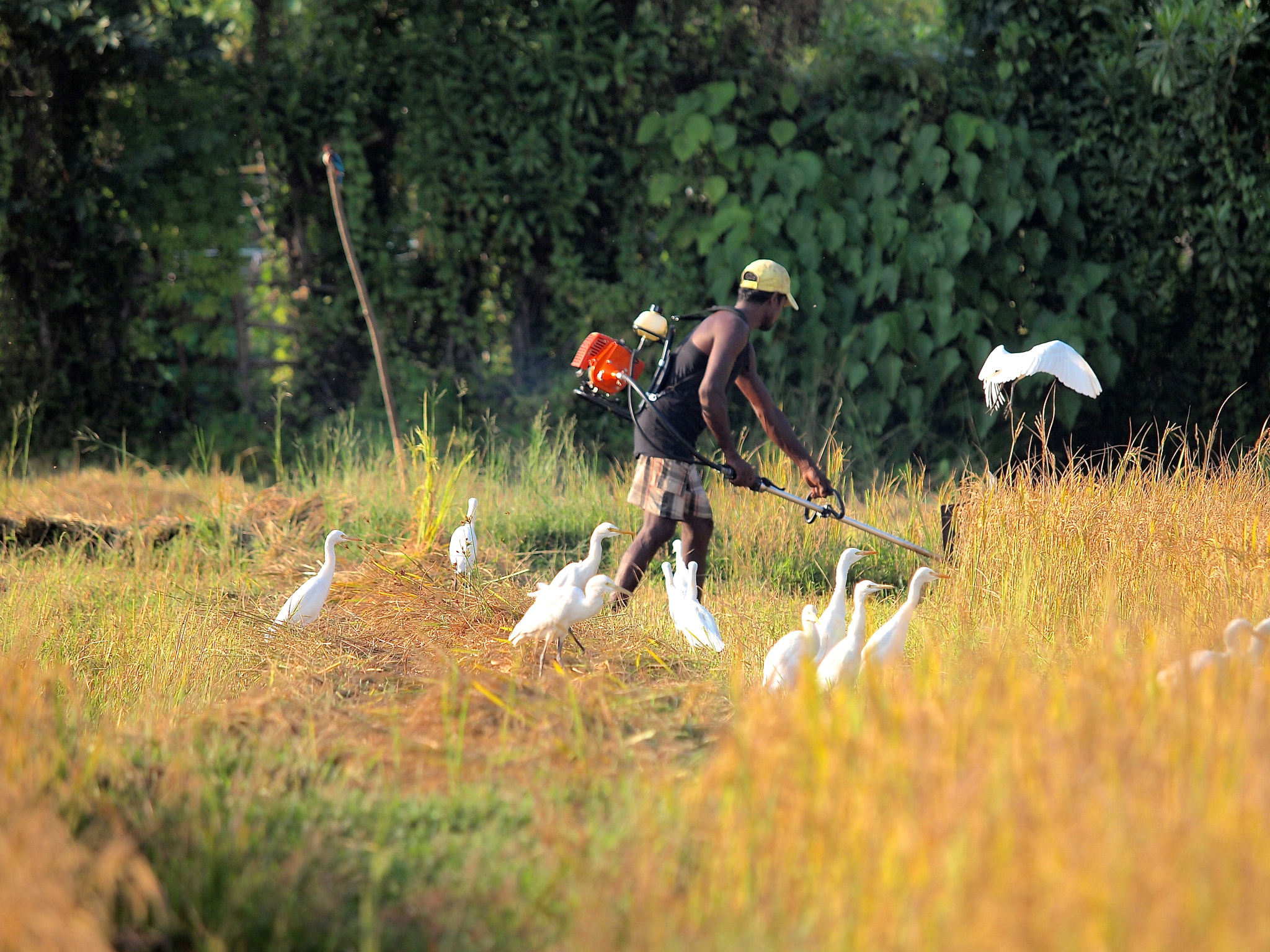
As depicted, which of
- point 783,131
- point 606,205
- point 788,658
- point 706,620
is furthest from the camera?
point 606,205

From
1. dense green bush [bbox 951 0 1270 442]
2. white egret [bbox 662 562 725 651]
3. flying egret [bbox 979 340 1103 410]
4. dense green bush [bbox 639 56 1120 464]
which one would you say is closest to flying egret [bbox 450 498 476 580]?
white egret [bbox 662 562 725 651]

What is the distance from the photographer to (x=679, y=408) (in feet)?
17.6

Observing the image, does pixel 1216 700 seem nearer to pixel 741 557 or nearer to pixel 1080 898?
pixel 1080 898

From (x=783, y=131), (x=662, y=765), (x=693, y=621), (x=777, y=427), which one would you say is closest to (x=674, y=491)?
(x=777, y=427)

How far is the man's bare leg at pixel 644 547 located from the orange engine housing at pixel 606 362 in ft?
1.99

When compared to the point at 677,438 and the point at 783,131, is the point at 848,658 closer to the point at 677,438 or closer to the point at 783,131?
the point at 677,438

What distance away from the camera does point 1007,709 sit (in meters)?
2.70

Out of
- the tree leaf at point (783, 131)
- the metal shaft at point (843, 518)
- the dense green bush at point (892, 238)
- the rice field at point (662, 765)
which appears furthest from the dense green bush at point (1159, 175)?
the metal shaft at point (843, 518)

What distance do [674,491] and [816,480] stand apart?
0.61 m

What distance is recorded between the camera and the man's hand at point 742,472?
5.26 metres

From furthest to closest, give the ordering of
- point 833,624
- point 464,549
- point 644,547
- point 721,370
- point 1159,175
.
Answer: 1. point 1159,175
2. point 464,549
3. point 644,547
4. point 721,370
5. point 833,624

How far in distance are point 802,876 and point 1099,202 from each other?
7565 millimetres

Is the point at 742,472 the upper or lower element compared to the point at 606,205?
lower

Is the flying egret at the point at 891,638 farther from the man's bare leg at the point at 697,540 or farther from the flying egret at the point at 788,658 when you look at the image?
the man's bare leg at the point at 697,540
